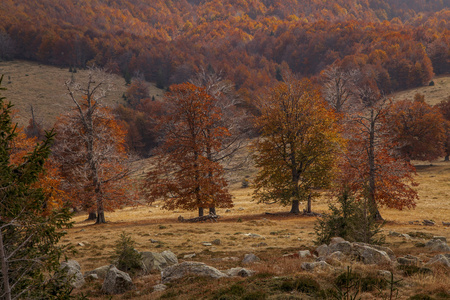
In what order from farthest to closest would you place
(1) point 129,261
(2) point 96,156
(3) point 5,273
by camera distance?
(2) point 96,156 < (1) point 129,261 < (3) point 5,273

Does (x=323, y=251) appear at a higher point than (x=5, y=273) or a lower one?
lower

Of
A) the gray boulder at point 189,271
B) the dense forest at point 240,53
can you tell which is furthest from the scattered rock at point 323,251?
the dense forest at point 240,53

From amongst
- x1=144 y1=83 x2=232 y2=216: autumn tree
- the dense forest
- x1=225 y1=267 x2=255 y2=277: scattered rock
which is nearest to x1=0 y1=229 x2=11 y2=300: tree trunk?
x1=225 y1=267 x2=255 y2=277: scattered rock

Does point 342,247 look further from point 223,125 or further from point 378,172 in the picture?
point 223,125

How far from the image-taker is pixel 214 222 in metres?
25.5

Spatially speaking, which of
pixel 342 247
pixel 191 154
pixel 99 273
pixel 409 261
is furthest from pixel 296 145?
pixel 99 273

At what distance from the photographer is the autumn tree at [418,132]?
48.0 meters

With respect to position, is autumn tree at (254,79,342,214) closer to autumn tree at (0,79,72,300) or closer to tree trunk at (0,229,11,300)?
autumn tree at (0,79,72,300)

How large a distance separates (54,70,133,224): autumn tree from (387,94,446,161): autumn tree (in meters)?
41.1

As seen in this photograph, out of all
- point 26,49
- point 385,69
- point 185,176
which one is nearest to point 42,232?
point 185,176

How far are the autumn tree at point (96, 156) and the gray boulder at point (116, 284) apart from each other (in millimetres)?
16589

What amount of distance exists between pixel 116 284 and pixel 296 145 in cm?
2026

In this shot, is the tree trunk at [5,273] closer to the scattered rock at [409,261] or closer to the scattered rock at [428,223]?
the scattered rock at [409,261]

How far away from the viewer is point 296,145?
88.3 feet
